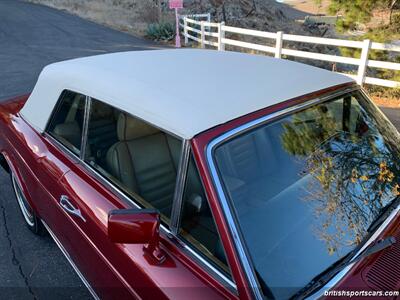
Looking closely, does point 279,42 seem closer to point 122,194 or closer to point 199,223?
point 122,194

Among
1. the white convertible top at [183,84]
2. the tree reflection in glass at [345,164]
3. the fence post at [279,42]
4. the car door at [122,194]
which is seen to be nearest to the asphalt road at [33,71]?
the car door at [122,194]

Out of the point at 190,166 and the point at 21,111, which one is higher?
the point at 190,166

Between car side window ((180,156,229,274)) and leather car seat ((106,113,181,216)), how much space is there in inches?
8.8

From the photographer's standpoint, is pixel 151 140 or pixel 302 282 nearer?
pixel 302 282

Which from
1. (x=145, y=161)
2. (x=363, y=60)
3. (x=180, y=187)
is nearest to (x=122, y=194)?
(x=145, y=161)

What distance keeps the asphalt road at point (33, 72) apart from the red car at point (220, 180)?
1.61ft

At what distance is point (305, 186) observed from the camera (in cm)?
178

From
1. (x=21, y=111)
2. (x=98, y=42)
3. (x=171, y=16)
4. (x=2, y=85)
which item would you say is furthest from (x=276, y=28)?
(x=21, y=111)

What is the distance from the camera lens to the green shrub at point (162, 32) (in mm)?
15992

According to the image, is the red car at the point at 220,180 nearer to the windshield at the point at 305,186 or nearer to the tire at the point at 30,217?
the windshield at the point at 305,186

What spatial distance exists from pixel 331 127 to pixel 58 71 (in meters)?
1.97

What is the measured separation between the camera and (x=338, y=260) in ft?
5.08

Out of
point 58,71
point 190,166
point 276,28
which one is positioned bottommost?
point 276,28

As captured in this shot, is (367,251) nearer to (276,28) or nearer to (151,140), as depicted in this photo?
(151,140)
